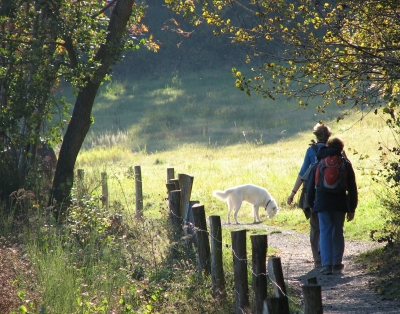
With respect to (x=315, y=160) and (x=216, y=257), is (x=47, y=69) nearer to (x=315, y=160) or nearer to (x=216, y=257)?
(x=315, y=160)

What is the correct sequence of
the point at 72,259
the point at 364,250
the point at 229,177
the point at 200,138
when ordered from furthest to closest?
the point at 200,138 → the point at 229,177 → the point at 364,250 → the point at 72,259

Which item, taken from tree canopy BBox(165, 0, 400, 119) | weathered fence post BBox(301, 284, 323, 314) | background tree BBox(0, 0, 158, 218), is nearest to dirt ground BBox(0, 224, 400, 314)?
tree canopy BBox(165, 0, 400, 119)

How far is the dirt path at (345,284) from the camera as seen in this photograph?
8.02m

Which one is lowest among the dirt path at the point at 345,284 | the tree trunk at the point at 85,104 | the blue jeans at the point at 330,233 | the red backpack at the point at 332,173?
the dirt path at the point at 345,284

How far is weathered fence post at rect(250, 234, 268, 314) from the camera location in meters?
5.86

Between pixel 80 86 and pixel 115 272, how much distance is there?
5.89m

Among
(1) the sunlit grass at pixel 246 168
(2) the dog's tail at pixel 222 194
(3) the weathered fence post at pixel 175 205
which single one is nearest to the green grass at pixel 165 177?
(1) the sunlit grass at pixel 246 168

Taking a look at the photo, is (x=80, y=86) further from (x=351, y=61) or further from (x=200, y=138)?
(x=200, y=138)

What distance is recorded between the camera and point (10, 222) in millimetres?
10445

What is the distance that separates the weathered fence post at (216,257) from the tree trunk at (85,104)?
22.9 feet

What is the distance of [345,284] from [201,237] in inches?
99.6

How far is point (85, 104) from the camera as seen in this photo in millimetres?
14133

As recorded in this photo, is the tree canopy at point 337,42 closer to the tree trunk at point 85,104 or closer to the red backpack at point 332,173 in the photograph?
the red backpack at point 332,173

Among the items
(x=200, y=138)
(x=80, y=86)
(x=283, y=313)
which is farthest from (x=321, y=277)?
(x=200, y=138)
